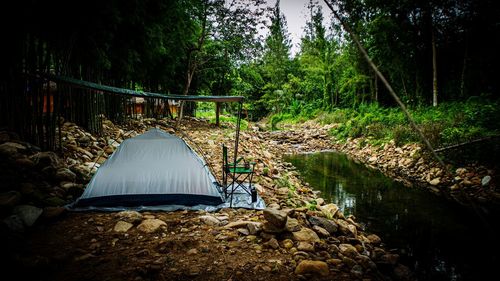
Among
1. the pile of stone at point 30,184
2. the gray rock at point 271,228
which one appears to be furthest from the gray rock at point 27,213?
the gray rock at point 271,228

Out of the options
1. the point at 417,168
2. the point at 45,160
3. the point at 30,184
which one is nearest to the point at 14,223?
the point at 30,184

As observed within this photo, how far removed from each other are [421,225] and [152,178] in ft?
18.1

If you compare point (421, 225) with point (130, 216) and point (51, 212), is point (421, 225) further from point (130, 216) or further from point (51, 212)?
point (51, 212)

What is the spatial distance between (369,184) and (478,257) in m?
3.92

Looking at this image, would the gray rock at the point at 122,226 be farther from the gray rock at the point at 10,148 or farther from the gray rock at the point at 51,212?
the gray rock at the point at 10,148

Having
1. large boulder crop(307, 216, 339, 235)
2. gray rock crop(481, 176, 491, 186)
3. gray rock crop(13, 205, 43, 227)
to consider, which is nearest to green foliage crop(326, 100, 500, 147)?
gray rock crop(481, 176, 491, 186)

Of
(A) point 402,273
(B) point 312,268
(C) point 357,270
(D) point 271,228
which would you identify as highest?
(D) point 271,228

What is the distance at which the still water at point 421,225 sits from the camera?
4152 millimetres

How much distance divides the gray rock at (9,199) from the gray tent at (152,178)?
0.91 metres

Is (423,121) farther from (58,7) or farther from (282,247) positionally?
(58,7)

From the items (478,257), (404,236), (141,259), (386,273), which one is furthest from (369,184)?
(141,259)

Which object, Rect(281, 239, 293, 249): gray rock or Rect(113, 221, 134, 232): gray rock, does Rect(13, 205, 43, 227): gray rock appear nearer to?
Rect(113, 221, 134, 232): gray rock

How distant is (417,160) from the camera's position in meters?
9.24

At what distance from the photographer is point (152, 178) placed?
201 inches
